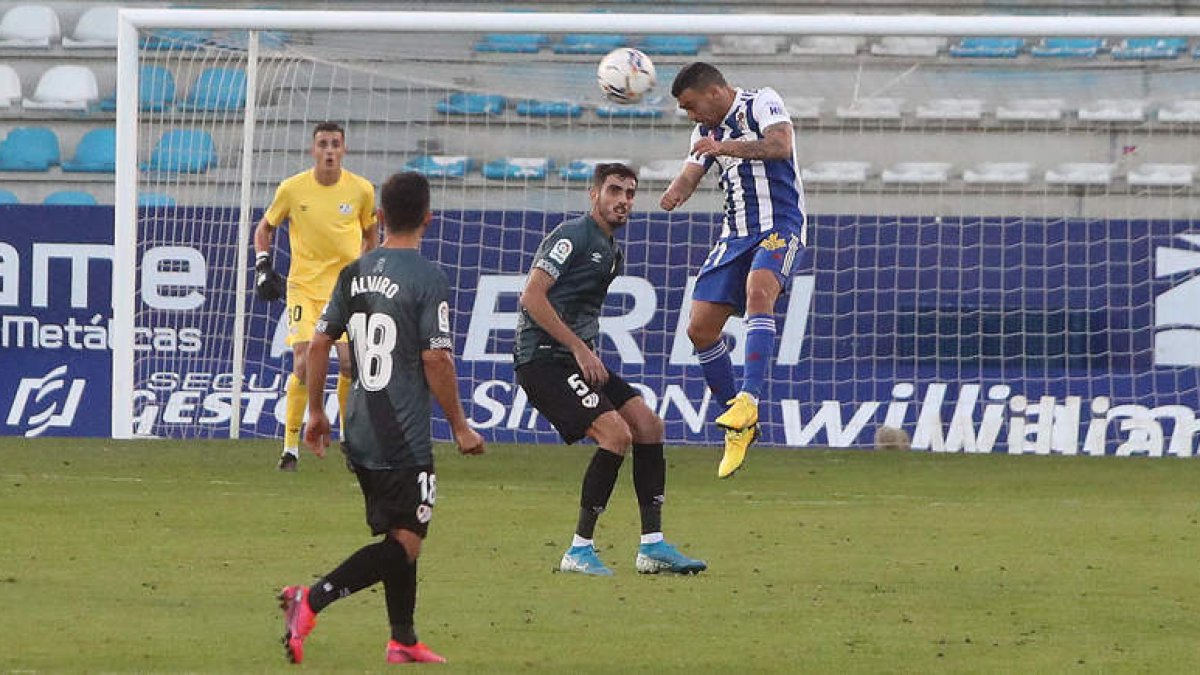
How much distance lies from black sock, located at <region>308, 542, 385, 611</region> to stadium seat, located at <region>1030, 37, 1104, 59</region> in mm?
14677

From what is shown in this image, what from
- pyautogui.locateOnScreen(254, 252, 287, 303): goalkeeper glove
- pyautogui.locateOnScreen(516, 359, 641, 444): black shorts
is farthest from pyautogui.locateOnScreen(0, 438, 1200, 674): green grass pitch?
pyautogui.locateOnScreen(254, 252, 287, 303): goalkeeper glove

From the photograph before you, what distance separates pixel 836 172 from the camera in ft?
63.0

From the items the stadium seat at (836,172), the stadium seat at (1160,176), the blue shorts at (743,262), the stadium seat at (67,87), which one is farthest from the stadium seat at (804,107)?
the blue shorts at (743,262)

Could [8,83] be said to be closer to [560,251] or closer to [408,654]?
[560,251]

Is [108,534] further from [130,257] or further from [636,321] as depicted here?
[636,321]

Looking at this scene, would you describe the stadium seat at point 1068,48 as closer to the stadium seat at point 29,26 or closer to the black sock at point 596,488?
the stadium seat at point 29,26

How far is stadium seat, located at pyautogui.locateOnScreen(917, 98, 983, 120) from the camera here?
63.4ft

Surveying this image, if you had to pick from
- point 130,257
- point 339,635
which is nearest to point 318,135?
point 130,257

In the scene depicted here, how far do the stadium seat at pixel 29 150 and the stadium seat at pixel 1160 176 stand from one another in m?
10.5

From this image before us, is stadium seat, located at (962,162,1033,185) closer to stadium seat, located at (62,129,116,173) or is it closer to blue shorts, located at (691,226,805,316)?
blue shorts, located at (691,226,805,316)

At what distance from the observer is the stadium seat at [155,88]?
1850cm

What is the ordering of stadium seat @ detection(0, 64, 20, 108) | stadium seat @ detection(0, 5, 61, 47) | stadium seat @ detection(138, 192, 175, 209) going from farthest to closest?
stadium seat @ detection(0, 5, 61, 47) → stadium seat @ detection(0, 64, 20, 108) → stadium seat @ detection(138, 192, 175, 209)

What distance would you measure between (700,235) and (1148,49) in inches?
225

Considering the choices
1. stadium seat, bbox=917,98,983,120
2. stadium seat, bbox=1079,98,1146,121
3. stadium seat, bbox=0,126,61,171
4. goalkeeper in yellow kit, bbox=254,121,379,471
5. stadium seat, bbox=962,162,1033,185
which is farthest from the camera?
stadium seat, bbox=0,126,61,171
